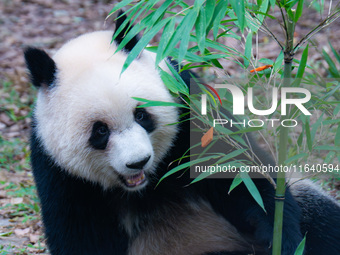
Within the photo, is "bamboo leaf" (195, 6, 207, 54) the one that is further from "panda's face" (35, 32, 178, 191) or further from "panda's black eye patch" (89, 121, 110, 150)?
"panda's black eye patch" (89, 121, 110, 150)

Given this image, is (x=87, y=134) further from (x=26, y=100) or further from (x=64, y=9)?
(x=64, y=9)

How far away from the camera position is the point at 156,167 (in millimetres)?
3309

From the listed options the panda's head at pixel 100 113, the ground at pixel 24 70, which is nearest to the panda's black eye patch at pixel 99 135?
the panda's head at pixel 100 113

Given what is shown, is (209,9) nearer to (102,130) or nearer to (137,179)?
(102,130)

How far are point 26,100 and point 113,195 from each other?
3808 millimetres

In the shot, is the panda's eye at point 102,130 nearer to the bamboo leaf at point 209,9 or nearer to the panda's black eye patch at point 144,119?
the panda's black eye patch at point 144,119

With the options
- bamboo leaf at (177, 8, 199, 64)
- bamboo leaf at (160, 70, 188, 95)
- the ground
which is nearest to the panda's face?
bamboo leaf at (160, 70, 188, 95)

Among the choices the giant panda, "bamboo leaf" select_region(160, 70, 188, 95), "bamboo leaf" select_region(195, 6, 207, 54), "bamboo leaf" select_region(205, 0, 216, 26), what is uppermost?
"bamboo leaf" select_region(205, 0, 216, 26)

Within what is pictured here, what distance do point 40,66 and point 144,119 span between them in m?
0.70

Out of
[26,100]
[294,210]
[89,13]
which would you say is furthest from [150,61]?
[89,13]

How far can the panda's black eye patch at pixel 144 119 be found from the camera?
9.71ft

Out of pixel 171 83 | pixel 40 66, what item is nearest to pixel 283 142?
pixel 171 83

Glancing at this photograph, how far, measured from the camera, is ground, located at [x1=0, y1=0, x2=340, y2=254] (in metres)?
4.45

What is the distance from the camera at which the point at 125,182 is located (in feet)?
10.3
